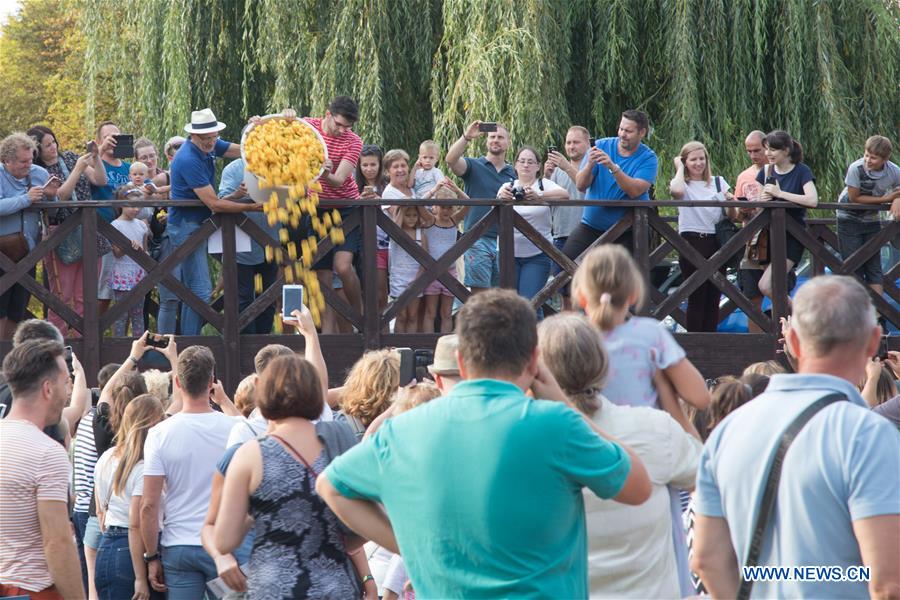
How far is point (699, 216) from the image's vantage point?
35.5ft

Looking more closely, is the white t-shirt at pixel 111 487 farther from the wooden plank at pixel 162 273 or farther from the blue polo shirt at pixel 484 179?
the blue polo shirt at pixel 484 179

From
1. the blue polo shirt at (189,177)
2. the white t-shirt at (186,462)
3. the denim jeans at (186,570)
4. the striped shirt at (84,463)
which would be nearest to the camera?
the white t-shirt at (186,462)

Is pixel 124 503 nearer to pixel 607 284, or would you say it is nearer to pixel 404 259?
pixel 607 284

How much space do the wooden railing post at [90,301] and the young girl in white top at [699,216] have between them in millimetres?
4805

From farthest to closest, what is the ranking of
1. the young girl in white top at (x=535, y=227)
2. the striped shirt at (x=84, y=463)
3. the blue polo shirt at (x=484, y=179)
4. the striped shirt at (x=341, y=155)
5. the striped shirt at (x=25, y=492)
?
1. the blue polo shirt at (x=484, y=179)
2. the young girl in white top at (x=535, y=227)
3. the striped shirt at (x=341, y=155)
4. the striped shirt at (x=84, y=463)
5. the striped shirt at (x=25, y=492)

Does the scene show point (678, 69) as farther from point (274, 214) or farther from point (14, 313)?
point (14, 313)

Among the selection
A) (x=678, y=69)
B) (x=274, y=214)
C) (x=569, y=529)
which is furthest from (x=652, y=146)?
(x=569, y=529)

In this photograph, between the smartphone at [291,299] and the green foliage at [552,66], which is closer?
the smartphone at [291,299]

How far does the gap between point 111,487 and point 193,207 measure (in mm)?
4271

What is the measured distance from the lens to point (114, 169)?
35.1 feet

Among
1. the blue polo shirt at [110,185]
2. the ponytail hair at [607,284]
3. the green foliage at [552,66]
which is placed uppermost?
the green foliage at [552,66]

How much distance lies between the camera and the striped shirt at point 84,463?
6.86 meters

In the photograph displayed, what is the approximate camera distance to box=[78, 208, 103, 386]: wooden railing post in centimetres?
976

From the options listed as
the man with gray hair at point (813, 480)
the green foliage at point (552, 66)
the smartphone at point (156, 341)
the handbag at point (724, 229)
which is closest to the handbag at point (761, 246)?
the handbag at point (724, 229)
